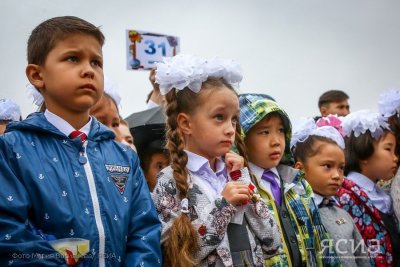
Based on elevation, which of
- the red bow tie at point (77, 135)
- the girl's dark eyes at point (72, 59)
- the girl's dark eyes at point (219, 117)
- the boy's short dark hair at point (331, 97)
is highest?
the girl's dark eyes at point (72, 59)

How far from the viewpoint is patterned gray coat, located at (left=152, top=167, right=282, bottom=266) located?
1.75m

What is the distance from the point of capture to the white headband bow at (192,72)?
6.50 ft

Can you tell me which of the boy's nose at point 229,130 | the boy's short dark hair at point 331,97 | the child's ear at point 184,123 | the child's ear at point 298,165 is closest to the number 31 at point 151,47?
the child's ear at point 298,165

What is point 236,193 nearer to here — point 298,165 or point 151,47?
point 298,165

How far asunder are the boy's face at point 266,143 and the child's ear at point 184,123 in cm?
42

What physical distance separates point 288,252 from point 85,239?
97 cm

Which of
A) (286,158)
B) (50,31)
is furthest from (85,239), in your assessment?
(286,158)

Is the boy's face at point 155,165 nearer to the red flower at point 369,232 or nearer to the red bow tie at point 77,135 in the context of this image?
the red bow tie at point 77,135

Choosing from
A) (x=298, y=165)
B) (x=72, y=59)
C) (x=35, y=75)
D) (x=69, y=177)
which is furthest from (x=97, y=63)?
(x=298, y=165)

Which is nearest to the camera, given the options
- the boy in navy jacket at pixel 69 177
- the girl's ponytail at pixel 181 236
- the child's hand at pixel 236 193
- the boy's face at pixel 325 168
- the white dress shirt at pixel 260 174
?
the boy in navy jacket at pixel 69 177

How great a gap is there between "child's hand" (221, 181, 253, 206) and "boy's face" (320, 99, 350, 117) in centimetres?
374

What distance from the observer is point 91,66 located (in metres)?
1.62

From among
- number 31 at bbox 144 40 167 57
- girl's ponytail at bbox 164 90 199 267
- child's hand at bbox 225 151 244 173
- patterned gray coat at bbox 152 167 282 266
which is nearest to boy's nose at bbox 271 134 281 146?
child's hand at bbox 225 151 244 173

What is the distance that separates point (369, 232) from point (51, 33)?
2.10m
